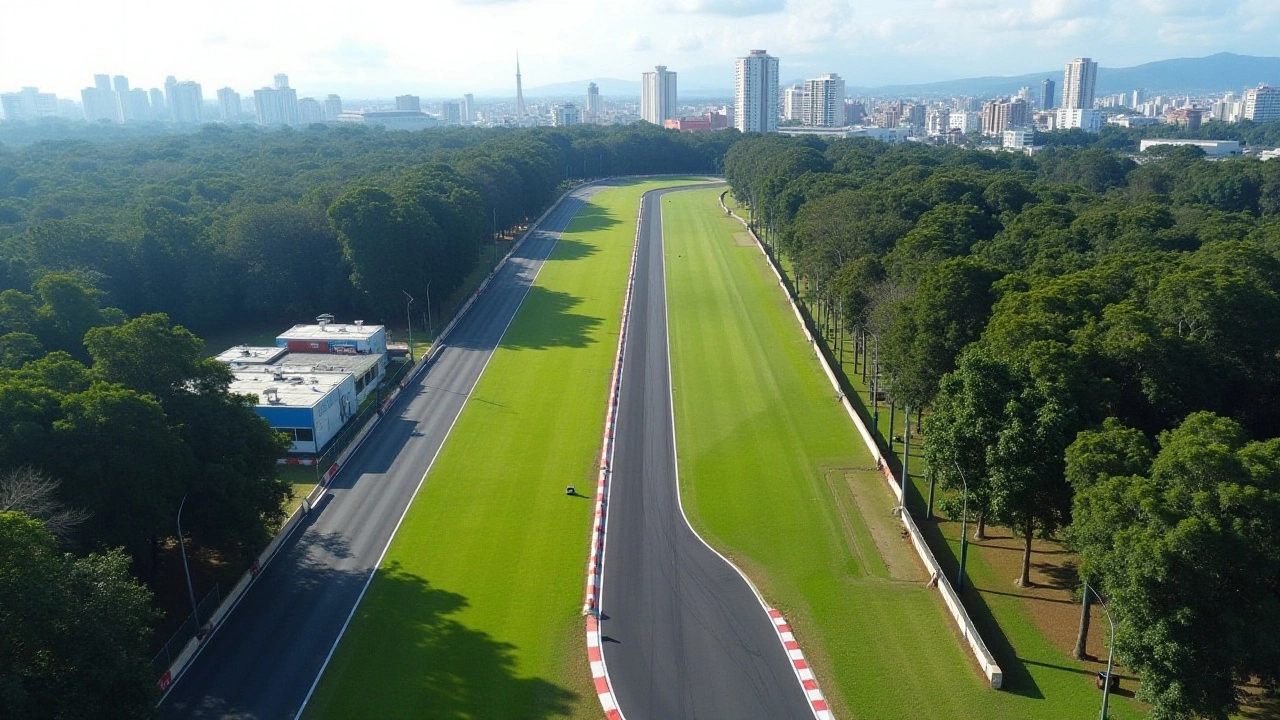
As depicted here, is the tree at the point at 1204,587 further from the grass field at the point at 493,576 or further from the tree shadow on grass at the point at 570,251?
the tree shadow on grass at the point at 570,251

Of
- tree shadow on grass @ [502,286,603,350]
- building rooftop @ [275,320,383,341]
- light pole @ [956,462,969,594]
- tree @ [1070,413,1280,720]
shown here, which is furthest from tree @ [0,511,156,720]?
tree shadow on grass @ [502,286,603,350]

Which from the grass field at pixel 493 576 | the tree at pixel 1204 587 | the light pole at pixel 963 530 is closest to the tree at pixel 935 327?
the light pole at pixel 963 530

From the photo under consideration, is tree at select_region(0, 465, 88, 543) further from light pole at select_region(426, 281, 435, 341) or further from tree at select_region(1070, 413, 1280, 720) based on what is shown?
light pole at select_region(426, 281, 435, 341)

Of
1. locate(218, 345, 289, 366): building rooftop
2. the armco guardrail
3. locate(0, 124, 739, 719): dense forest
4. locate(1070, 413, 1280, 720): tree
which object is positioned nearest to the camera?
locate(0, 124, 739, 719): dense forest

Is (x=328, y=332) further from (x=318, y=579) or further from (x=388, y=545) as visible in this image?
(x=318, y=579)

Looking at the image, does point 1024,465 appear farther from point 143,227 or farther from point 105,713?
point 143,227
